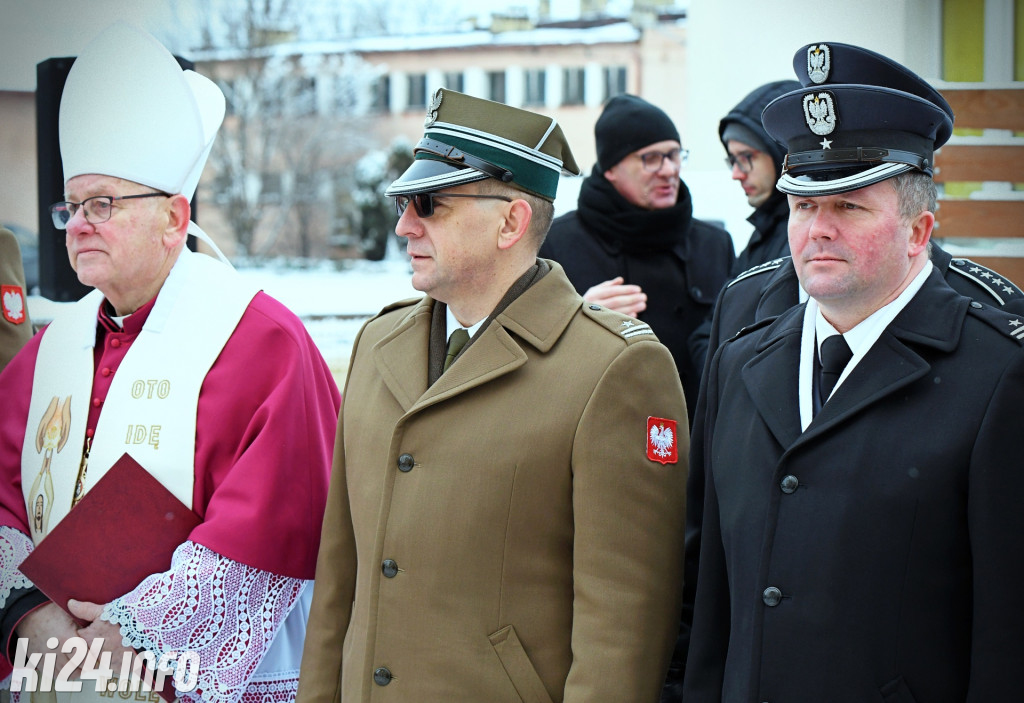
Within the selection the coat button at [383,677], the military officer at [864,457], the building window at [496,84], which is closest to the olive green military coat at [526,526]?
the coat button at [383,677]

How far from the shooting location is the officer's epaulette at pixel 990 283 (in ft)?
8.14

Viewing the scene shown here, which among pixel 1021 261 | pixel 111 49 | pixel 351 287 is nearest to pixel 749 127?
pixel 1021 261

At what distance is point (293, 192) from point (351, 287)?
11.8m

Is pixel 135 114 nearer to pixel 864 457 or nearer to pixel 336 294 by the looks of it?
pixel 864 457

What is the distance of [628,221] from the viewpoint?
14.1 ft

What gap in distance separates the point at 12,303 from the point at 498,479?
7.78 feet

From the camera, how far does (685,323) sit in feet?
14.0

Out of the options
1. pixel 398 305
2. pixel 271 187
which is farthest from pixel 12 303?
pixel 271 187

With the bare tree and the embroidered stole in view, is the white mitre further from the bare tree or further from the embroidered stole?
the bare tree

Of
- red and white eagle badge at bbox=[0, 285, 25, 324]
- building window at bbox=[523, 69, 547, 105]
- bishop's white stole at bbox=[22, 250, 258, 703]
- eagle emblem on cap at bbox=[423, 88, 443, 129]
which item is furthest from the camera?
building window at bbox=[523, 69, 547, 105]

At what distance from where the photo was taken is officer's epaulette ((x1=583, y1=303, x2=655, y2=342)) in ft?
8.19

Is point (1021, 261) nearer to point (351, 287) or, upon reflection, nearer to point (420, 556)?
point (420, 556)

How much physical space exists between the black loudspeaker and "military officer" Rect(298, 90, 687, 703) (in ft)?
3.86

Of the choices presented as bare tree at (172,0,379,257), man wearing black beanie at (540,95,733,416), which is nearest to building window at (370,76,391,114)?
bare tree at (172,0,379,257)
